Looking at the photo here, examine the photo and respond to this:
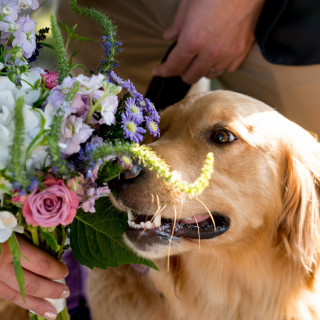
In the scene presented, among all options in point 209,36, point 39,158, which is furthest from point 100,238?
point 209,36

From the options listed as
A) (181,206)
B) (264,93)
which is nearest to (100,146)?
(181,206)

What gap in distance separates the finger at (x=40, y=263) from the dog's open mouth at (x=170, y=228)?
0.26 m

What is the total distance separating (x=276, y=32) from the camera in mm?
2127

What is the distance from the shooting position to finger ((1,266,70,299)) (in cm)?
134

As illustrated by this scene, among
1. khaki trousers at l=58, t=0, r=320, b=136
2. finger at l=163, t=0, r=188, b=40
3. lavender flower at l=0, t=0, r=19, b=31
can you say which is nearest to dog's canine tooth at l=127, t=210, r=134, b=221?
lavender flower at l=0, t=0, r=19, b=31

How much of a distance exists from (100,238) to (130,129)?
0.43 m

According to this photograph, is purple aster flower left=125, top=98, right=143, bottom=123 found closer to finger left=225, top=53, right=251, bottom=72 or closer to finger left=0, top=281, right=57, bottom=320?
finger left=0, top=281, right=57, bottom=320

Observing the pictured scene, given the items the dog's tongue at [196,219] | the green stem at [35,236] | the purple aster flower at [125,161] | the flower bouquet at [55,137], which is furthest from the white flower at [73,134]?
the dog's tongue at [196,219]

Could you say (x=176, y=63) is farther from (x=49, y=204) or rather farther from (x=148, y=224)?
(x=49, y=204)

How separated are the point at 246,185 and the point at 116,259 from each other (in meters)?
0.55

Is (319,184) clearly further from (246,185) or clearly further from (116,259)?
(116,259)

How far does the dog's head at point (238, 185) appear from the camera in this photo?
1.53 m

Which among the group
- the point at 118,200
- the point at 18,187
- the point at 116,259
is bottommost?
the point at 116,259

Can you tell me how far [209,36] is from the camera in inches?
86.9
